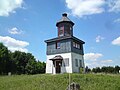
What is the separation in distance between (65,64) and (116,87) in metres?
12.4

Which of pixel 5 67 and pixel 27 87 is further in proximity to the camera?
pixel 5 67

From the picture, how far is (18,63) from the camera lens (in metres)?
56.4

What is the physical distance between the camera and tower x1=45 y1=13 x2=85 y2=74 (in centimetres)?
3120

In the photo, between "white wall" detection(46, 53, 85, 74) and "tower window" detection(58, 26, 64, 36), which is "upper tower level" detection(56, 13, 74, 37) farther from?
"white wall" detection(46, 53, 85, 74)

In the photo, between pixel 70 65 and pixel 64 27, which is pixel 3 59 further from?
pixel 70 65

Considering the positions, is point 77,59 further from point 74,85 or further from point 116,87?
point 74,85

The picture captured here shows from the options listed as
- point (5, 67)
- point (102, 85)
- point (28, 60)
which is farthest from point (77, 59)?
point (28, 60)

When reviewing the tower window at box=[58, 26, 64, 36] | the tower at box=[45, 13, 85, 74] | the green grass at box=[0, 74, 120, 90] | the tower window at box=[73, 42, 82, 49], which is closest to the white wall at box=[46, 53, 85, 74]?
the tower at box=[45, 13, 85, 74]

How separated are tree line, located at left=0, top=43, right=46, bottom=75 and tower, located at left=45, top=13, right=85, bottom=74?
63.1 ft

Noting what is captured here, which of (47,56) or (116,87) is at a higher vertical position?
(47,56)

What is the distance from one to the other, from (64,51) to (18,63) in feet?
92.4

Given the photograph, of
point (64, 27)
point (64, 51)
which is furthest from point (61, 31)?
point (64, 51)

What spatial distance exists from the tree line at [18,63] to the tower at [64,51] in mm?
19243

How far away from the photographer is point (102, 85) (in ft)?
67.3
